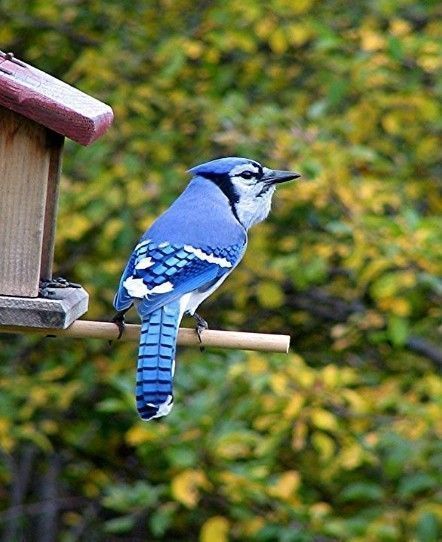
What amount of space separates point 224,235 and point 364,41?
1782mm

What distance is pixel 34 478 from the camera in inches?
227

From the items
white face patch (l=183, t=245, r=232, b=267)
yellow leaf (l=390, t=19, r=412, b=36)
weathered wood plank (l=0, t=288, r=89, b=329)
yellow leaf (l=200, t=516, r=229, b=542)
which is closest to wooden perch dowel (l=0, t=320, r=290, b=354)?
weathered wood plank (l=0, t=288, r=89, b=329)

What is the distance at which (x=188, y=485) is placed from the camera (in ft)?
12.7

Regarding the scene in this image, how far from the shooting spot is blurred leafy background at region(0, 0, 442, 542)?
13.0ft

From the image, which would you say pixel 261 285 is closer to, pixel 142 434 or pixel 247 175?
pixel 142 434

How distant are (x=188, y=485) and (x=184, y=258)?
1242mm

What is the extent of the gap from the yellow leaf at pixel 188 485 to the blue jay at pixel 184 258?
3.47ft

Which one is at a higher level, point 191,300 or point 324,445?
point 191,300

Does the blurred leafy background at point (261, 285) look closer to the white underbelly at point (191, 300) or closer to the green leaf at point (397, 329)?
the green leaf at point (397, 329)

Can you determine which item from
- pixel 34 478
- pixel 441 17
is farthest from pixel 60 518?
pixel 441 17

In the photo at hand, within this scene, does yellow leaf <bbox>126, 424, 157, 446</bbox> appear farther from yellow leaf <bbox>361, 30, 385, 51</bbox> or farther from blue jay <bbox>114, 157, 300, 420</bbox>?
yellow leaf <bbox>361, 30, 385, 51</bbox>

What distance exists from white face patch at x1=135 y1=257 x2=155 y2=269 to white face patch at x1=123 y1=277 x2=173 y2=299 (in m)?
0.05

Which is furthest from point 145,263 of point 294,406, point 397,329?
point 397,329

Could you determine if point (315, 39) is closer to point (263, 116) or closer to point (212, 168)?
point (263, 116)
